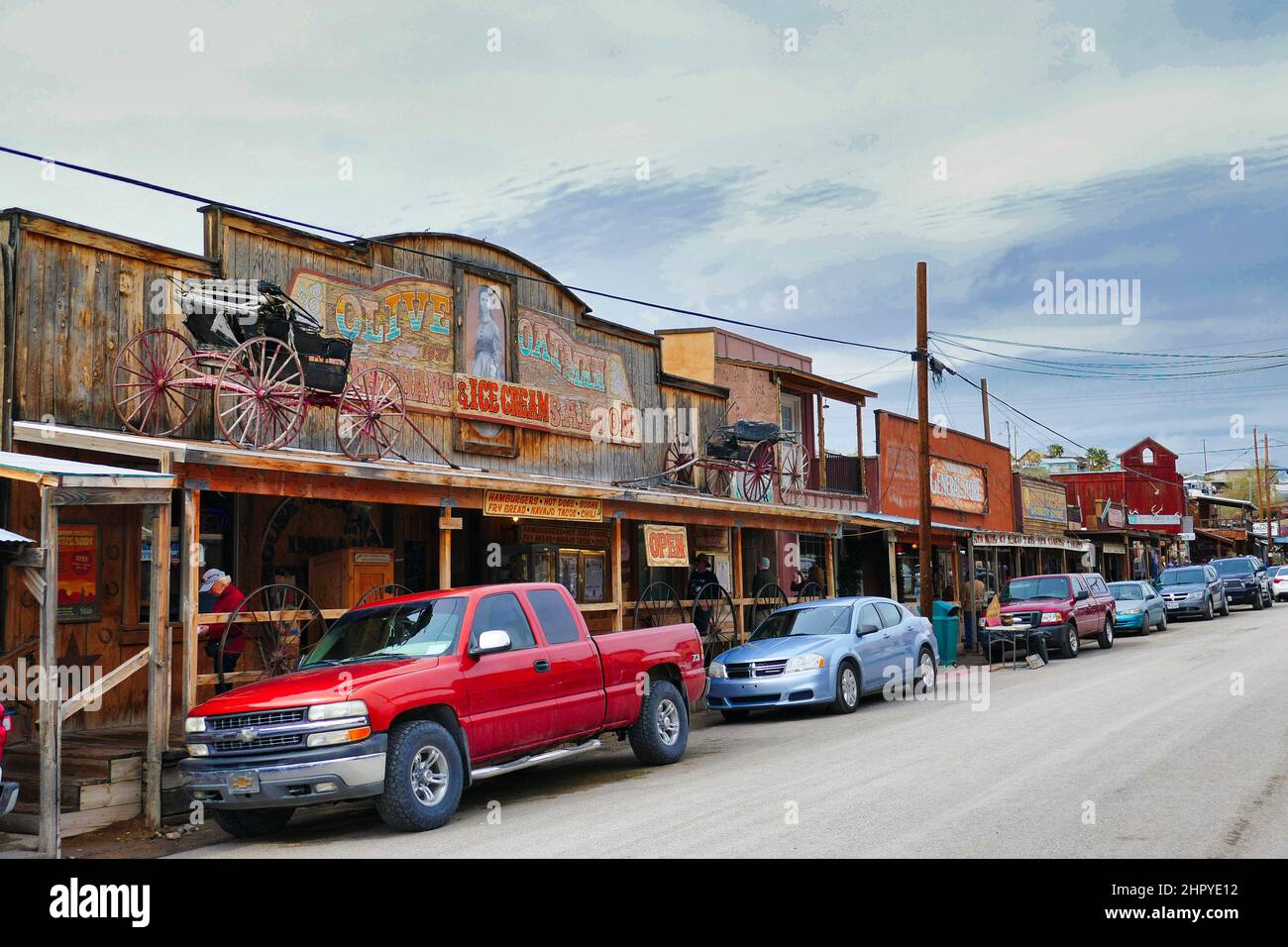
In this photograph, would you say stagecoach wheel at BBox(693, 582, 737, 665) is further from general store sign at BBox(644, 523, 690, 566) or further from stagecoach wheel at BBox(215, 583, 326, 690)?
stagecoach wheel at BBox(215, 583, 326, 690)

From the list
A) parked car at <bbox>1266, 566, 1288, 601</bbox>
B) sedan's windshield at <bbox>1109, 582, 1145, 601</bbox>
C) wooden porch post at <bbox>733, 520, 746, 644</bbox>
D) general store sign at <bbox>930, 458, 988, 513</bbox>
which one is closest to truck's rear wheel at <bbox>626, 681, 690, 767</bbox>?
wooden porch post at <bbox>733, 520, 746, 644</bbox>

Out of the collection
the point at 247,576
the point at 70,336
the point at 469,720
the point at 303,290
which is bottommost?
the point at 469,720

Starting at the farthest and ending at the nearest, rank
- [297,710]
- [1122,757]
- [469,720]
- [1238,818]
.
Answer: [1122,757] < [469,720] < [297,710] < [1238,818]

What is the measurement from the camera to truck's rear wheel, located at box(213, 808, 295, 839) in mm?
9406

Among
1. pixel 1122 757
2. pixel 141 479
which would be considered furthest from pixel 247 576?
pixel 1122 757

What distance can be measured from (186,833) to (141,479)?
2.97 m

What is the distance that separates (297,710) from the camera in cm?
869

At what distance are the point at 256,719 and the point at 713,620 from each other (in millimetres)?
11903

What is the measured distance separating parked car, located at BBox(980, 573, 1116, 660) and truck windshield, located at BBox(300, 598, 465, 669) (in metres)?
16.6

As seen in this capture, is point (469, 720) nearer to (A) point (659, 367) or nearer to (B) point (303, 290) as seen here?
(B) point (303, 290)

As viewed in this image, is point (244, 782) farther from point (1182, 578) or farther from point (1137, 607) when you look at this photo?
point (1182, 578)

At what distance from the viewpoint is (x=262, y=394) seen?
44.8ft

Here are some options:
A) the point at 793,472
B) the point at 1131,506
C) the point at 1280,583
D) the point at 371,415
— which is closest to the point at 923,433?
the point at 793,472

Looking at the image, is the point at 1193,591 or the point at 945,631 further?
the point at 1193,591
